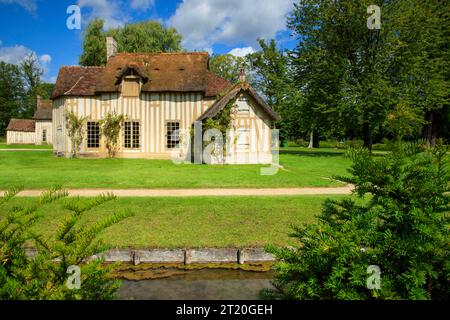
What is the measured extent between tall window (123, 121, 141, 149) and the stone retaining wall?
18.7 metres

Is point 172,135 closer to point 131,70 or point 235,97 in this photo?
point 131,70

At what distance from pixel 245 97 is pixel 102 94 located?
1021 centimetres

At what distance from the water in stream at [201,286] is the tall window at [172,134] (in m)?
18.6

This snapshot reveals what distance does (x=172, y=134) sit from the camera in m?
24.5

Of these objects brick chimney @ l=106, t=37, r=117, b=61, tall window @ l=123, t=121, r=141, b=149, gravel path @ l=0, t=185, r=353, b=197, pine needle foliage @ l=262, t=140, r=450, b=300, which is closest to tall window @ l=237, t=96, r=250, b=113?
tall window @ l=123, t=121, r=141, b=149

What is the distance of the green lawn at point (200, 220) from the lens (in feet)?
23.9

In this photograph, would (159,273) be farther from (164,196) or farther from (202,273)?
(164,196)

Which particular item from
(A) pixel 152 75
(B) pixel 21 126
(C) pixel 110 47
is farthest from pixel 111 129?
(B) pixel 21 126

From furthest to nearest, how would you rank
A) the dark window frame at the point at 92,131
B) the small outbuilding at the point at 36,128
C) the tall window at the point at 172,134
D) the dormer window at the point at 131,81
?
1. the small outbuilding at the point at 36,128
2. the dark window frame at the point at 92,131
3. the tall window at the point at 172,134
4. the dormer window at the point at 131,81

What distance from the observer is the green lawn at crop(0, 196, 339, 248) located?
728cm

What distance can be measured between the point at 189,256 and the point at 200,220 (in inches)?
66.1

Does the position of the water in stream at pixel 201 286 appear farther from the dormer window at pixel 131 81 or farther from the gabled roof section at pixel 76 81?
the gabled roof section at pixel 76 81

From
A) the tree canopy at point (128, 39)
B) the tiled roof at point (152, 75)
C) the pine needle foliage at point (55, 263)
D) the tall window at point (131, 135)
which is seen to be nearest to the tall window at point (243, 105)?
the tiled roof at point (152, 75)

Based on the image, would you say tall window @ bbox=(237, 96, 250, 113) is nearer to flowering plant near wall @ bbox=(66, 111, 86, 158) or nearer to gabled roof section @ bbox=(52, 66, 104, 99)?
gabled roof section @ bbox=(52, 66, 104, 99)
